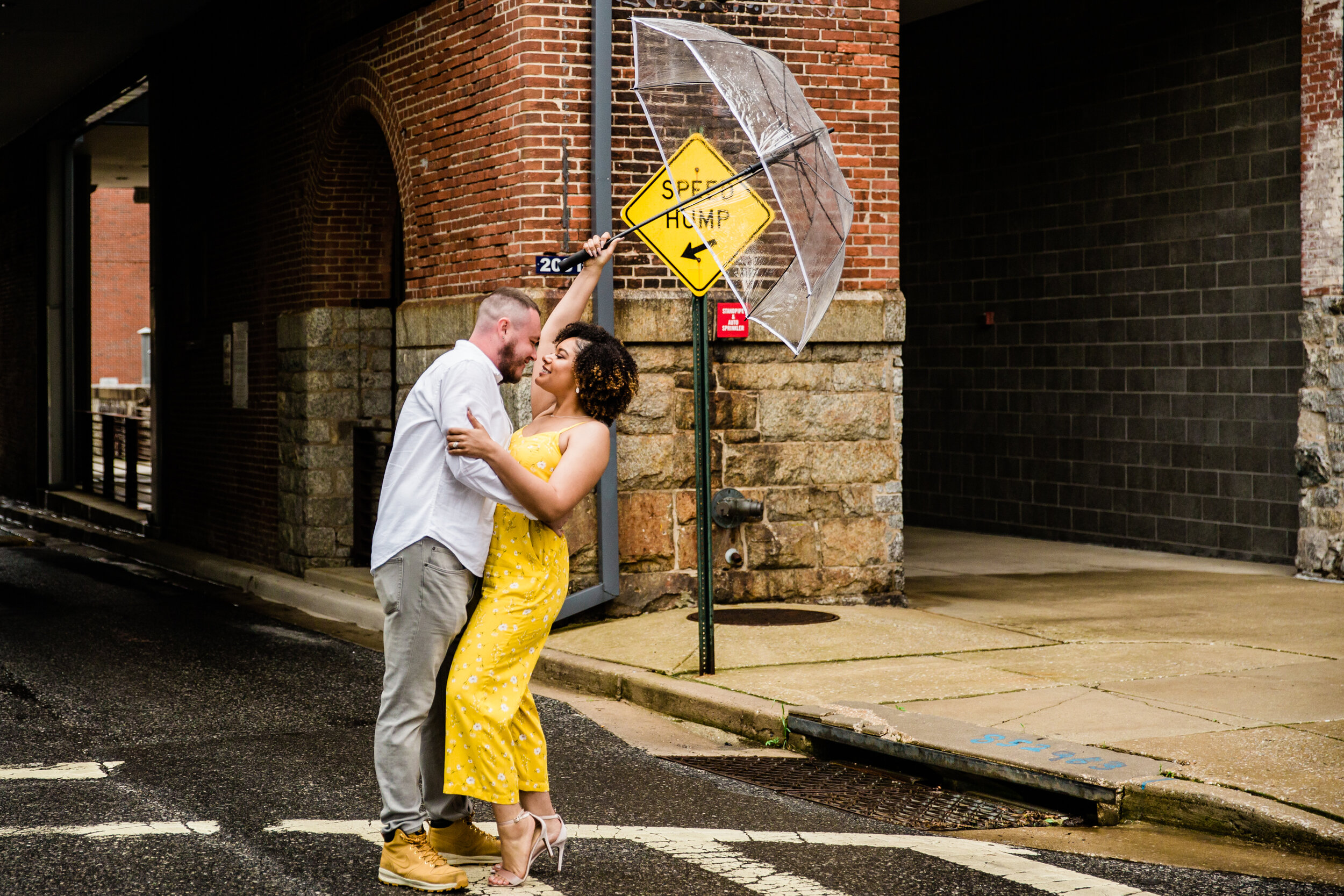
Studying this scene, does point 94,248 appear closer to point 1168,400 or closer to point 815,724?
point 1168,400

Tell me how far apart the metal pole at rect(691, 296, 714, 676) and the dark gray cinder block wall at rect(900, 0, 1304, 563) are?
21.8ft

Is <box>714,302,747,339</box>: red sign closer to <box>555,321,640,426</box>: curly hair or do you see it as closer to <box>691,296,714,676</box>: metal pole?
<box>691,296,714,676</box>: metal pole

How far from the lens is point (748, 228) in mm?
7930

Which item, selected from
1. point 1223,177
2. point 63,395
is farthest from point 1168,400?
point 63,395

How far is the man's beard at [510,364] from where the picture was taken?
16.0 ft

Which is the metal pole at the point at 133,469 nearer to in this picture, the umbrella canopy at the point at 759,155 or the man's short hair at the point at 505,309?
the umbrella canopy at the point at 759,155

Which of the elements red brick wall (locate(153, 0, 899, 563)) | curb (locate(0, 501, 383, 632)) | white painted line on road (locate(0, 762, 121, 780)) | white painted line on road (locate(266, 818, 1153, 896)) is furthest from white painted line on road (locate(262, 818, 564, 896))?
red brick wall (locate(153, 0, 899, 563))

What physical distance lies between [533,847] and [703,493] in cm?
346

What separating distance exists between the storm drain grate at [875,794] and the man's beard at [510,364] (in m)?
2.33

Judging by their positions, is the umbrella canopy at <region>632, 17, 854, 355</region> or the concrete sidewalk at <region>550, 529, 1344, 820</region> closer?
the concrete sidewalk at <region>550, 529, 1344, 820</region>

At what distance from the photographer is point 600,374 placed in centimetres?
489

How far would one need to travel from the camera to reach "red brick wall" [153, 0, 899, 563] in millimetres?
9805

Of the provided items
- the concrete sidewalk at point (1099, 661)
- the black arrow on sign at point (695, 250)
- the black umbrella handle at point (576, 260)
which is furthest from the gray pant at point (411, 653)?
the black arrow on sign at point (695, 250)

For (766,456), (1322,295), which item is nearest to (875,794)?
(766,456)
